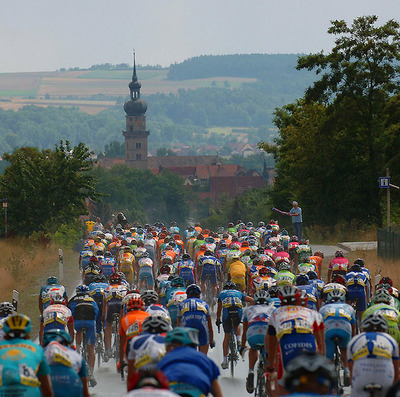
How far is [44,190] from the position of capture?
5591 cm

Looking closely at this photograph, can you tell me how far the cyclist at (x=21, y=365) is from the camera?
843 cm

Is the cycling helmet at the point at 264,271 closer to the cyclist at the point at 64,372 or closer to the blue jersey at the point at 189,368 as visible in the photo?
the cyclist at the point at 64,372

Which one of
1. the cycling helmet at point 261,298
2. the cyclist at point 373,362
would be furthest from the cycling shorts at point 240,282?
the cyclist at point 373,362

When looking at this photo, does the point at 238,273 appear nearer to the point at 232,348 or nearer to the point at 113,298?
the point at 113,298

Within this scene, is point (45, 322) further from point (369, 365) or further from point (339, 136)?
point (339, 136)

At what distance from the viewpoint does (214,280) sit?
24828 millimetres

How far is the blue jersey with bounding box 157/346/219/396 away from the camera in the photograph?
8.48 m

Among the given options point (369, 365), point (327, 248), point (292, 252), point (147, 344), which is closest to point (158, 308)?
point (147, 344)

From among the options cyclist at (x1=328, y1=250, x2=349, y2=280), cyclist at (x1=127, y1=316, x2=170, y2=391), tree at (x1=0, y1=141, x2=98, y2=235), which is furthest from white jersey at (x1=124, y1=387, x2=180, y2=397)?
tree at (x1=0, y1=141, x2=98, y2=235)

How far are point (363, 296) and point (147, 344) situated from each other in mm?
9105

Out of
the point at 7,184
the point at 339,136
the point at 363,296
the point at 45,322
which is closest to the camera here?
the point at 45,322

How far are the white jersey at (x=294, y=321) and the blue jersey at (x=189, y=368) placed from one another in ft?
7.34

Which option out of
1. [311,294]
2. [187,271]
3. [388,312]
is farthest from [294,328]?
[187,271]

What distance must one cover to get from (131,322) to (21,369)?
461 centimetres
